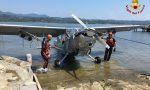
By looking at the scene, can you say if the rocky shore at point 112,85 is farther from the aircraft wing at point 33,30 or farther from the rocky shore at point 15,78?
the aircraft wing at point 33,30

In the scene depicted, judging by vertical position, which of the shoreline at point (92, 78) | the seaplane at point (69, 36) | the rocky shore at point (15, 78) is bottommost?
the shoreline at point (92, 78)

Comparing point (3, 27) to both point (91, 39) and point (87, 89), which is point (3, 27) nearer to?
point (91, 39)

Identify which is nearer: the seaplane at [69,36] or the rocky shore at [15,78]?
the rocky shore at [15,78]

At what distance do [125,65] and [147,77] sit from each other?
9.15 ft

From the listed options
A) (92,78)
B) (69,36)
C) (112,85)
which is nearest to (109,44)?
(69,36)

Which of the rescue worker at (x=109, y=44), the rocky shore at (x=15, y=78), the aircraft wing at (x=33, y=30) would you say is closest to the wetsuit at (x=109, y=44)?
the rescue worker at (x=109, y=44)

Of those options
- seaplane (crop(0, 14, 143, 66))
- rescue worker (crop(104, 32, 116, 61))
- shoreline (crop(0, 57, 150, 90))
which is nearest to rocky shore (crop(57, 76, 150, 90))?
shoreline (crop(0, 57, 150, 90))

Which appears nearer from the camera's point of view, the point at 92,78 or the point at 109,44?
the point at 92,78

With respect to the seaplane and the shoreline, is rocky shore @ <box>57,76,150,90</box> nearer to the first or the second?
the shoreline

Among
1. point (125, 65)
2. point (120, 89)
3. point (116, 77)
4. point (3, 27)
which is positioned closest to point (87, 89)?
point (120, 89)

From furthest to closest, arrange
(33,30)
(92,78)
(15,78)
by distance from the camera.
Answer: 1. (33,30)
2. (92,78)
3. (15,78)

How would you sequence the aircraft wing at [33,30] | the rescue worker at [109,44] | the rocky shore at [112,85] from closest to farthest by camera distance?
1. the rocky shore at [112,85]
2. the aircraft wing at [33,30]
3. the rescue worker at [109,44]

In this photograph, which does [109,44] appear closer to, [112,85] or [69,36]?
[69,36]

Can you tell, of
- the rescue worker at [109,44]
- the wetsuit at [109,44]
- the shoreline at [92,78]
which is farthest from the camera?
the wetsuit at [109,44]
